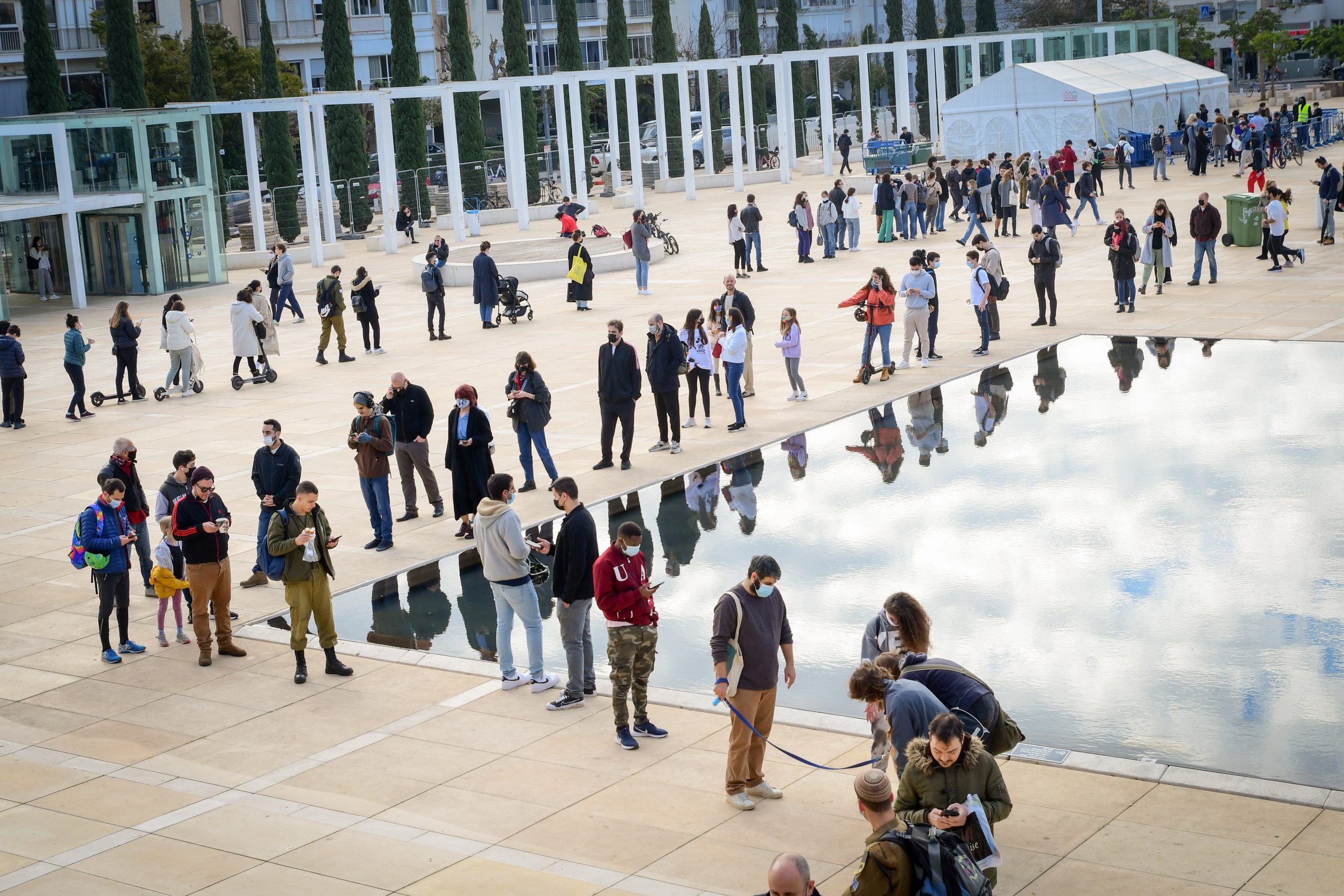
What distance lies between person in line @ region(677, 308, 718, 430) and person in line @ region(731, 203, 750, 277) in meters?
12.1

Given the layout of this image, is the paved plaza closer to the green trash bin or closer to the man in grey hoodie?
the man in grey hoodie

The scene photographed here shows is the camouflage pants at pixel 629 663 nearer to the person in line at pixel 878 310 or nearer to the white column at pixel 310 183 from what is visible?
the person in line at pixel 878 310

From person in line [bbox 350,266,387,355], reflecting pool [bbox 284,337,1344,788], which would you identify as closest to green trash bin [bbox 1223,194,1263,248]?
reflecting pool [bbox 284,337,1344,788]

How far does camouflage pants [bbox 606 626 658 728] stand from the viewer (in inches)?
362

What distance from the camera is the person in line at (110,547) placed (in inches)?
442

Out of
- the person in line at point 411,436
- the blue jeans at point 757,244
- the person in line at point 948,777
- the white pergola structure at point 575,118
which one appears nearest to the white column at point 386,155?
the white pergola structure at point 575,118

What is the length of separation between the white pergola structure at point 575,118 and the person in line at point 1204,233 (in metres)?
20.2

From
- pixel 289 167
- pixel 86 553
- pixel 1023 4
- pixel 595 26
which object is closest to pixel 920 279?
pixel 86 553

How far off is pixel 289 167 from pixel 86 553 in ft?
130

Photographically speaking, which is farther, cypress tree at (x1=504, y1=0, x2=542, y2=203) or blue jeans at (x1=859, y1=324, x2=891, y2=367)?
cypress tree at (x1=504, y1=0, x2=542, y2=203)

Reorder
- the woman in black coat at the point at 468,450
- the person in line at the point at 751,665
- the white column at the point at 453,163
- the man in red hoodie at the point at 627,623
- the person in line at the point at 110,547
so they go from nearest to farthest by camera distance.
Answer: the person in line at the point at 751,665, the man in red hoodie at the point at 627,623, the person in line at the point at 110,547, the woman in black coat at the point at 468,450, the white column at the point at 453,163

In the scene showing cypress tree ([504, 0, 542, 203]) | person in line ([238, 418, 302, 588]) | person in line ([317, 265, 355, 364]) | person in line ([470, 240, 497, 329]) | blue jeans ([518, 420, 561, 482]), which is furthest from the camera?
cypress tree ([504, 0, 542, 203])

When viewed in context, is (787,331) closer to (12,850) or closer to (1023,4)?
(12,850)

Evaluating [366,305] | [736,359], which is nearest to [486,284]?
[366,305]
